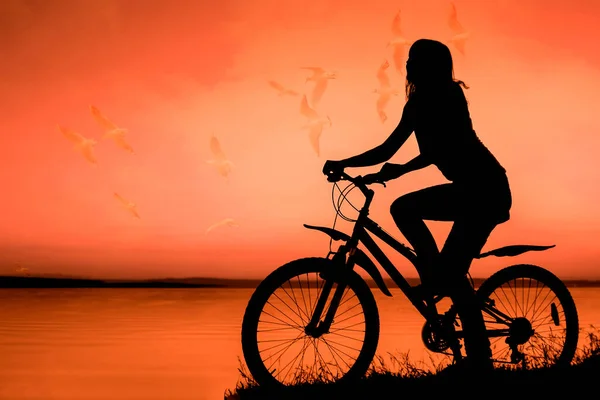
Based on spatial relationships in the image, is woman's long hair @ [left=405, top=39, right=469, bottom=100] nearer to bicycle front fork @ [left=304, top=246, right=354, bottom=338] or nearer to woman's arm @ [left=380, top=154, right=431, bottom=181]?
woman's arm @ [left=380, top=154, right=431, bottom=181]

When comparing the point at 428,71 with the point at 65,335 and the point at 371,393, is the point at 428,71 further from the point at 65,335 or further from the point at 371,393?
the point at 65,335

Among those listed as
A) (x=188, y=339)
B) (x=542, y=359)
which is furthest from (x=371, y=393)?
(x=188, y=339)

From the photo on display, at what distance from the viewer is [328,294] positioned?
416cm

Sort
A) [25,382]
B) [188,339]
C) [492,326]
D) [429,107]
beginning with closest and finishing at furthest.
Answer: [429,107]
[492,326]
[25,382]
[188,339]

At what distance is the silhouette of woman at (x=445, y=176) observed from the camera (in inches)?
164

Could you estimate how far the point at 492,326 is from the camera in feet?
16.0

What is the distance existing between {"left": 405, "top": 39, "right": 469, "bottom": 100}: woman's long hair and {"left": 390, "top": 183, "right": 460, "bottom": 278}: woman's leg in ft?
2.16

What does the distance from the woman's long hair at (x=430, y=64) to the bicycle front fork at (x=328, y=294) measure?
118cm

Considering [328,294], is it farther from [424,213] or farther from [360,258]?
[424,213]

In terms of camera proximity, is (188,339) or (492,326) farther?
(188,339)

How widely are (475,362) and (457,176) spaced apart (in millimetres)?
1215

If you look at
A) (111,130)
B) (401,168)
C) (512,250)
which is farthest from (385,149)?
(111,130)

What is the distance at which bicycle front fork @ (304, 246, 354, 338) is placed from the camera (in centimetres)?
416

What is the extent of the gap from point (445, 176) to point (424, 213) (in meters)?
0.27
